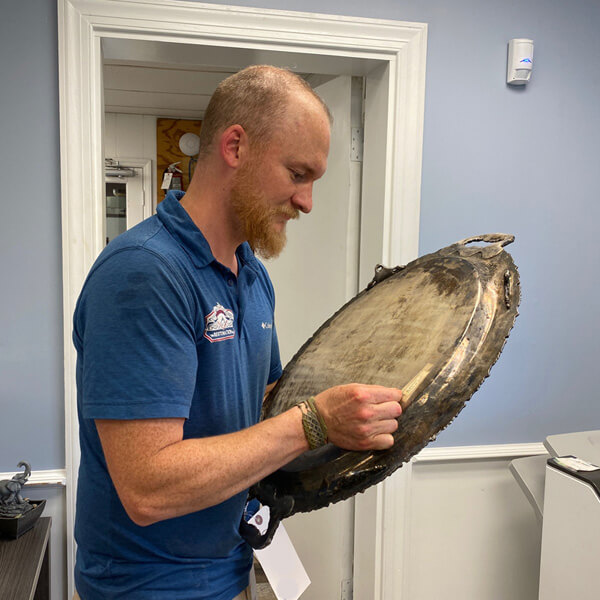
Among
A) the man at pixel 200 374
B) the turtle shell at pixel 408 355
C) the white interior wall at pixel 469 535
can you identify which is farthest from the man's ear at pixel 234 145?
the white interior wall at pixel 469 535

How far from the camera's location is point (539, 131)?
228 cm

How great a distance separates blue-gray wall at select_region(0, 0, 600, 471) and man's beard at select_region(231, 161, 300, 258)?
A: 1078 mm

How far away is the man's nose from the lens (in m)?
1.08

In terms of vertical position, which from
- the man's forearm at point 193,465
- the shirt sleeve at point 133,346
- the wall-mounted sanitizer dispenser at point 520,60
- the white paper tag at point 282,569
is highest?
the wall-mounted sanitizer dispenser at point 520,60

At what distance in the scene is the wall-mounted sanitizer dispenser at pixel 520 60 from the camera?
217 centimetres

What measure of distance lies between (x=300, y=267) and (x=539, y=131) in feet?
3.64

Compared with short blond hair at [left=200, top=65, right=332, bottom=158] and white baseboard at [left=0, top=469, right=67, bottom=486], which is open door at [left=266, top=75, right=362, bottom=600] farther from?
short blond hair at [left=200, top=65, right=332, bottom=158]

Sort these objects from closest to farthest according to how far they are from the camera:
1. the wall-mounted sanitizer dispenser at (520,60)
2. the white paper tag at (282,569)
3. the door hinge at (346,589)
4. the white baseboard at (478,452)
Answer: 1. the white paper tag at (282,569)
2. the wall-mounted sanitizer dispenser at (520,60)
3. the white baseboard at (478,452)
4. the door hinge at (346,589)

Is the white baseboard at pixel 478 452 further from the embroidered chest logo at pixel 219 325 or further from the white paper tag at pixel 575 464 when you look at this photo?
the embroidered chest logo at pixel 219 325

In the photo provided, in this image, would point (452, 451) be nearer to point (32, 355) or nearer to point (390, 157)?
point (390, 157)

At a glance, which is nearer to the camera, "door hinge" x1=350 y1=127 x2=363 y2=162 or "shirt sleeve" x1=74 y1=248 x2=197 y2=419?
"shirt sleeve" x1=74 y1=248 x2=197 y2=419

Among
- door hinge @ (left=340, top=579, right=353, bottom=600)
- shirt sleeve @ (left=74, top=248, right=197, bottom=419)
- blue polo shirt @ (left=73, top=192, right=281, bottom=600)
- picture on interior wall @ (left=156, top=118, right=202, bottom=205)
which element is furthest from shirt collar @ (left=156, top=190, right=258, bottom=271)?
picture on interior wall @ (left=156, top=118, right=202, bottom=205)

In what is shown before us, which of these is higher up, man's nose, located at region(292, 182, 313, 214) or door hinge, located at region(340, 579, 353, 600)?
man's nose, located at region(292, 182, 313, 214)

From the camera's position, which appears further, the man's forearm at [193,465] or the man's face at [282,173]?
the man's face at [282,173]
